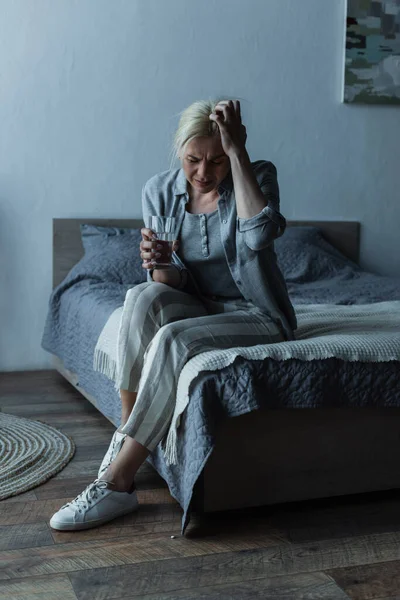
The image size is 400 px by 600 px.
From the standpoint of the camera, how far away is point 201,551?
6.00 ft

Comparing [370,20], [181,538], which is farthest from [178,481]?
[370,20]

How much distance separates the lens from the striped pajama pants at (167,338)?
1.98 m

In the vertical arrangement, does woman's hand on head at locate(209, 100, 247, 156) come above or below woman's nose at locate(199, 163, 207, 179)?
above

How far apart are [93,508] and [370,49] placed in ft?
9.97

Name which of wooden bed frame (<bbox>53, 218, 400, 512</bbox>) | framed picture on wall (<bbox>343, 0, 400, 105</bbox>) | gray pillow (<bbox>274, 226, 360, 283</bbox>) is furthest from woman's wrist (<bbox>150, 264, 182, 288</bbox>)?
framed picture on wall (<bbox>343, 0, 400, 105</bbox>)

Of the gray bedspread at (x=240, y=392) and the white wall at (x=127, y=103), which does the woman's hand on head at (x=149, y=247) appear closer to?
the gray bedspread at (x=240, y=392)

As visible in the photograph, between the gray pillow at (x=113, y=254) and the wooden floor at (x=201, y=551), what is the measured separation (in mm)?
1302

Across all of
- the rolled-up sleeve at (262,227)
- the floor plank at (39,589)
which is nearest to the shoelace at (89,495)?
the floor plank at (39,589)

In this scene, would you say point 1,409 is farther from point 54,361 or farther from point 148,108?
point 148,108

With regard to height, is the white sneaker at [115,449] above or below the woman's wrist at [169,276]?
below

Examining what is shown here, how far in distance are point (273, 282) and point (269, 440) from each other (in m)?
0.43

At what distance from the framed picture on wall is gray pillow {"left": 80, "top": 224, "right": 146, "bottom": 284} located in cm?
140

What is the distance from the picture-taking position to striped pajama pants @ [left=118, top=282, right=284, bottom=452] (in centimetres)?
198

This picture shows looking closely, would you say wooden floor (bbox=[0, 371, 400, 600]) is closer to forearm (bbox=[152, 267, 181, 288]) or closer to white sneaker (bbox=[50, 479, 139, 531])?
white sneaker (bbox=[50, 479, 139, 531])
